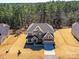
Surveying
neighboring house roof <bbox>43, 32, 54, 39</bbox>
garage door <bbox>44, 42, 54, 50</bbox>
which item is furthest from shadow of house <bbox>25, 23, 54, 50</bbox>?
garage door <bbox>44, 42, 54, 50</bbox>

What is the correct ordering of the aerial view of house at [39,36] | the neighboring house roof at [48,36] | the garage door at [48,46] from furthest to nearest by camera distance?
the neighboring house roof at [48,36] → the garage door at [48,46] → the aerial view of house at [39,36]

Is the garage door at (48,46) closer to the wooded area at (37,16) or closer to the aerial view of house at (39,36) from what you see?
the aerial view of house at (39,36)

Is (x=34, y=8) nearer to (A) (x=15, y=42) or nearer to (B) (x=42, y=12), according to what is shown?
(B) (x=42, y=12)

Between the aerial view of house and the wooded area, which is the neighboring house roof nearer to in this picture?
the aerial view of house

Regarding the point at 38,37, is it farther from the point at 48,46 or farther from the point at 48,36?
the point at 48,46

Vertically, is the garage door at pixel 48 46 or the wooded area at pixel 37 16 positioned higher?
the wooded area at pixel 37 16

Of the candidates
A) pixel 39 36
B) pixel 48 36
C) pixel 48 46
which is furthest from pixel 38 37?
pixel 48 46

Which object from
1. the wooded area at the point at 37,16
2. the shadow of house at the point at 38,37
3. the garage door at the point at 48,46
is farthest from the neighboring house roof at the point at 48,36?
the wooded area at the point at 37,16

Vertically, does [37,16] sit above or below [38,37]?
above

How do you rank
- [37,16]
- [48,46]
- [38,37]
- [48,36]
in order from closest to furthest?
[48,46] → [48,36] → [38,37] → [37,16]

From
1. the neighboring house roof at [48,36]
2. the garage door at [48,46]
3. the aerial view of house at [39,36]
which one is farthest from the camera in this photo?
the neighboring house roof at [48,36]

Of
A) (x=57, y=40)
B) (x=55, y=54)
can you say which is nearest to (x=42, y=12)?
(x=57, y=40)
